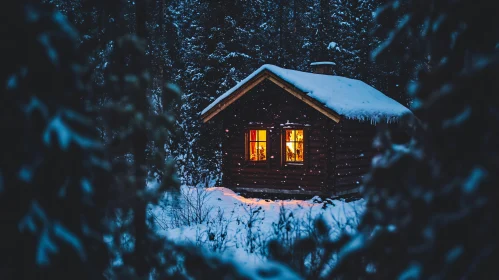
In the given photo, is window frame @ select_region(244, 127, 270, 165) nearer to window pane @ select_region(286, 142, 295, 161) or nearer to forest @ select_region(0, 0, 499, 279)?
window pane @ select_region(286, 142, 295, 161)

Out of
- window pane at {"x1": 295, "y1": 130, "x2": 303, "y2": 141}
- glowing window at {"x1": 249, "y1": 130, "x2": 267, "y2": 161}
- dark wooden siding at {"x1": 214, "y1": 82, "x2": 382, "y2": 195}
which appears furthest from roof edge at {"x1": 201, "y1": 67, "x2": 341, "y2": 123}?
window pane at {"x1": 295, "y1": 130, "x2": 303, "y2": 141}

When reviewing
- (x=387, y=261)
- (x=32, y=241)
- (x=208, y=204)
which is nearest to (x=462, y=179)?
(x=387, y=261)

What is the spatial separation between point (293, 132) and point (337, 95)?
232 centimetres

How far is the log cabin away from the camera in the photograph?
16.7 meters

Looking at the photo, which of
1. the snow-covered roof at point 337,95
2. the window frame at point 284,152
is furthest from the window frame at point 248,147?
the snow-covered roof at point 337,95

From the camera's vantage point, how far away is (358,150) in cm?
1883

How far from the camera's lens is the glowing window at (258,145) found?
18.5 metres

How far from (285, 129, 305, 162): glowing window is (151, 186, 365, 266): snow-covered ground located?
2.06 meters

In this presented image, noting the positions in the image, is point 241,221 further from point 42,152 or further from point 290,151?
point 42,152

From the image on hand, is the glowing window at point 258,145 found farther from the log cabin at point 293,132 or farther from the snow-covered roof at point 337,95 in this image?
the snow-covered roof at point 337,95

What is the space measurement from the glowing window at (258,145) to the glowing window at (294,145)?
3.37ft

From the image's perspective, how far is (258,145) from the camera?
18750mm

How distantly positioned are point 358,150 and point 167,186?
16.3m

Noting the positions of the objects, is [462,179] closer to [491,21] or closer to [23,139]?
[491,21]
